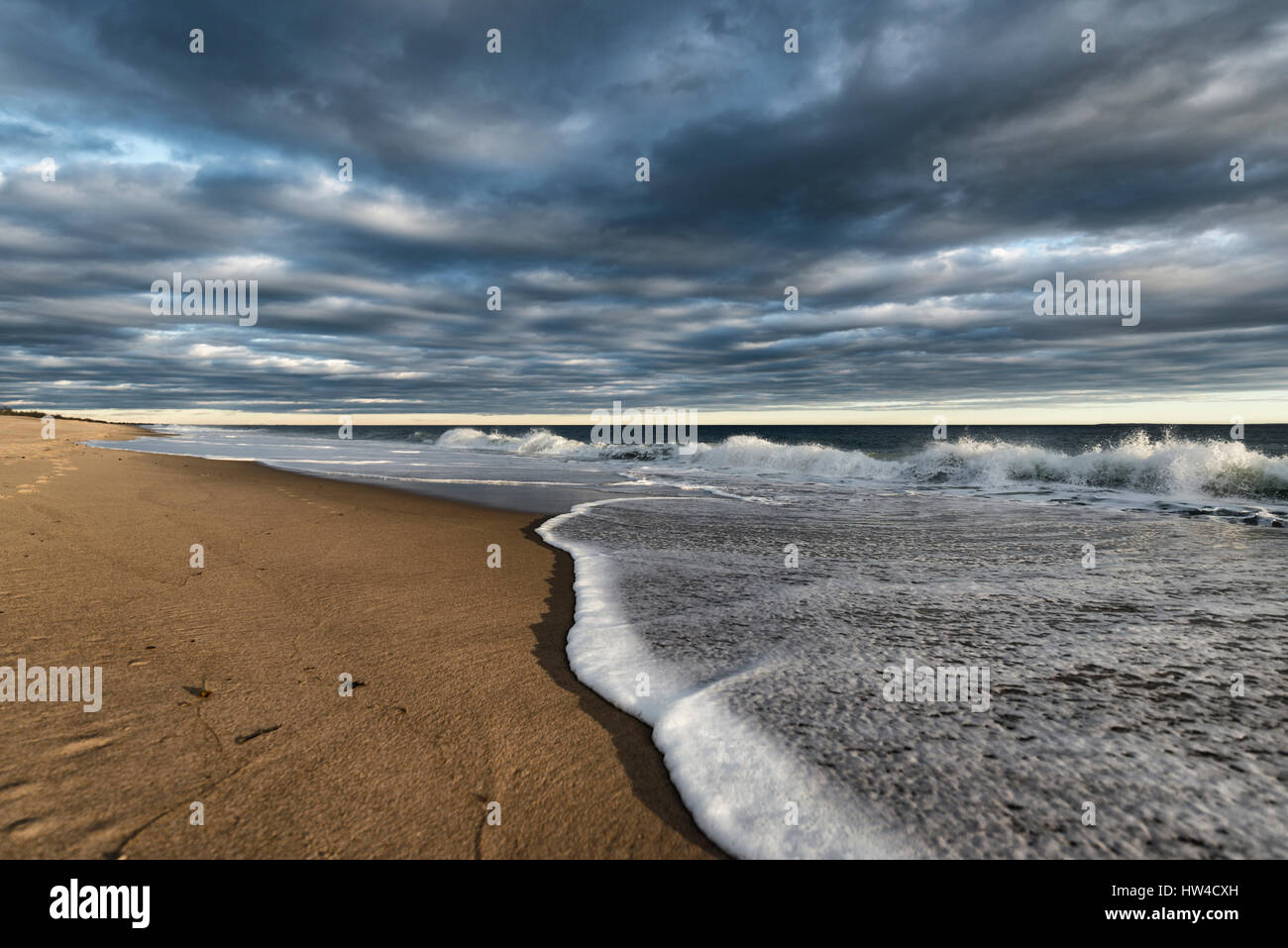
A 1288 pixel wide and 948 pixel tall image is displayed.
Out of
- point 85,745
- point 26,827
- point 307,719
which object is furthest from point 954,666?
point 85,745

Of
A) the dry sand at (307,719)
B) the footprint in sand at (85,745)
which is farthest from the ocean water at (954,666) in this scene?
the footprint in sand at (85,745)

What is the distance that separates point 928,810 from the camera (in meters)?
2.43

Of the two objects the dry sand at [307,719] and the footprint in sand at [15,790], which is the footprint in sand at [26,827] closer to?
the dry sand at [307,719]

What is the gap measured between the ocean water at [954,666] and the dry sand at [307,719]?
15.5 inches

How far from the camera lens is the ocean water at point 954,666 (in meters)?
2.40

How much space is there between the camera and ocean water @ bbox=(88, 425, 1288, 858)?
2.40 metres

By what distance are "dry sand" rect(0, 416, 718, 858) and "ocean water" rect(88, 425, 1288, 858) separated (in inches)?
15.5

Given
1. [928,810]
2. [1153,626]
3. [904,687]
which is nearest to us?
[928,810]

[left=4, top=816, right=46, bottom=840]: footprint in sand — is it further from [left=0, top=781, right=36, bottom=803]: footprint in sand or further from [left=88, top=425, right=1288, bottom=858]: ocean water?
[left=88, top=425, right=1288, bottom=858]: ocean water

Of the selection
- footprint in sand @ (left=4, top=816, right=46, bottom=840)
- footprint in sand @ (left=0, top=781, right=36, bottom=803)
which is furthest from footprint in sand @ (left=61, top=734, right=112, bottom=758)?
footprint in sand @ (left=4, top=816, right=46, bottom=840)

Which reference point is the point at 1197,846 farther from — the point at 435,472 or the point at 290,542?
the point at 435,472
